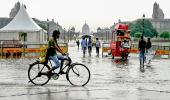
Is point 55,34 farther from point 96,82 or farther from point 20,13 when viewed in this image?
point 20,13

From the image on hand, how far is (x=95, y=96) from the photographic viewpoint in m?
11.5

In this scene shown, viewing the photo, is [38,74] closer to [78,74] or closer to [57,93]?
[78,74]

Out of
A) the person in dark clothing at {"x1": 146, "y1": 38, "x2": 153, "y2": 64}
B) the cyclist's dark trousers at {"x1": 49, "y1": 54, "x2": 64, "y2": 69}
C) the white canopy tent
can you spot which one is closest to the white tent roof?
the white canopy tent

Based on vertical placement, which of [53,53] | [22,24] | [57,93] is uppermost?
[22,24]

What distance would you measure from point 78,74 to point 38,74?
1261 millimetres

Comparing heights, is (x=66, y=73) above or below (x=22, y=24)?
below

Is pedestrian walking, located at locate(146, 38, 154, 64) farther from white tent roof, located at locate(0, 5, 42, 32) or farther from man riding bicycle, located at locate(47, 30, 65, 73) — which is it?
white tent roof, located at locate(0, 5, 42, 32)

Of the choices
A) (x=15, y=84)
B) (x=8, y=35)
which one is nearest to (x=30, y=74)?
(x=15, y=84)

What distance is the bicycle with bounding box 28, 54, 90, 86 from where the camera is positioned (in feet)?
45.9

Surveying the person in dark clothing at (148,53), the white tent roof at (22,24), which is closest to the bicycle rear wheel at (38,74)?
the person in dark clothing at (148,53)

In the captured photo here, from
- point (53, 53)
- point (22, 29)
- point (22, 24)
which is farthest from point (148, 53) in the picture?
→ point (22, 24)

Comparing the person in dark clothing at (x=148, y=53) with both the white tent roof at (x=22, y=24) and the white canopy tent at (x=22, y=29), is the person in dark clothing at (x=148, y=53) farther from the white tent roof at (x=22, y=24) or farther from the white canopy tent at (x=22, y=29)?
the white tent roof at (x=22, y=24)

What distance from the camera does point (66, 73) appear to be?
14.0 m

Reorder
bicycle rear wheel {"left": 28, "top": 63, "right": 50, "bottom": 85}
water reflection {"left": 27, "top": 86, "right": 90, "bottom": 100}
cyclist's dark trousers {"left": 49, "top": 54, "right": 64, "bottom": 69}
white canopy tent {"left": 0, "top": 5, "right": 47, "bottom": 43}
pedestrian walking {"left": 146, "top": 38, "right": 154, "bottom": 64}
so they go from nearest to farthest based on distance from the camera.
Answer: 1. water reflection {"left": 27, "top": 86, "right": 90, "bottom": 100}
2. cyclist's dark trousers {"left": 49, "top": 54, "right": 64, "bottom": 69}
3. bicycle rear wheel {"left": 28, "top": 63, "right": 50, "bottom": 85}
4. pedestrian walking {"left": 146, "top": 38, "right": 154, "bottom": 64}
5. white canopy tent {"left": 0, "top": 5, "right": 47, "bottom": 43}
